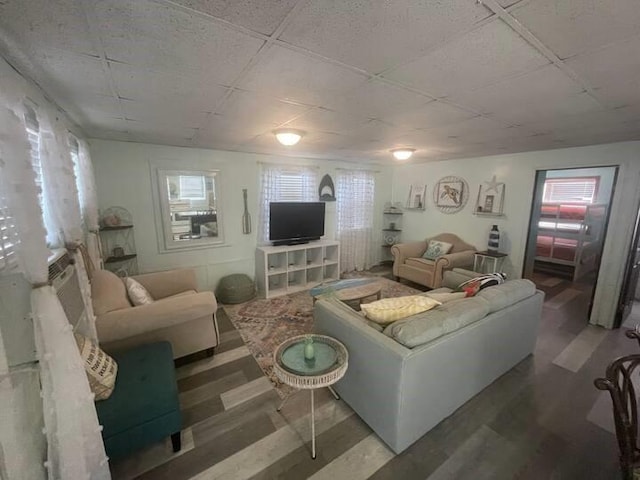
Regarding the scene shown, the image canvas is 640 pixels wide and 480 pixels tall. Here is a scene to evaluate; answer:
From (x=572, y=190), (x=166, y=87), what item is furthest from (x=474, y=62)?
(x=572, y=190)

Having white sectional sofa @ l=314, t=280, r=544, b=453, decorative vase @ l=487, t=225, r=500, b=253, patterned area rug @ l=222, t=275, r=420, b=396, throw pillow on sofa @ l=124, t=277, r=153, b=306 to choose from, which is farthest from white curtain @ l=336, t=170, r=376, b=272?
throw pillow on sofa @ l=124, t=277, r=153, b=306

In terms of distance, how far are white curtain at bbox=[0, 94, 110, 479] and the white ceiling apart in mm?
479

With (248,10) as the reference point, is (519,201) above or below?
below

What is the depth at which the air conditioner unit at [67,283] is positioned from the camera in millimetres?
1381

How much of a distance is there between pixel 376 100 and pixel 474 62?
2.02ft

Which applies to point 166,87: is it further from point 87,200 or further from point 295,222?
point 295,222

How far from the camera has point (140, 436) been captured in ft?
4.58

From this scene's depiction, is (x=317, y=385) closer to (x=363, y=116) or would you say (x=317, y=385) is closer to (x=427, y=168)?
(x=363, y=116)

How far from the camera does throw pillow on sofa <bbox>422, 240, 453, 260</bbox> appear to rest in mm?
4367

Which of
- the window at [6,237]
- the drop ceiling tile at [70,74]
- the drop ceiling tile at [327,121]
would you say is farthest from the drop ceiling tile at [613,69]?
the window at [6,237]

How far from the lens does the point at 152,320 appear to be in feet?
6.49

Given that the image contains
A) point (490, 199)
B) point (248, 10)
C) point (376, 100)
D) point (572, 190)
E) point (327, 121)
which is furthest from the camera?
point (572, 190)

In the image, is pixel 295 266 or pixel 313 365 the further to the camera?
pixel 295 266

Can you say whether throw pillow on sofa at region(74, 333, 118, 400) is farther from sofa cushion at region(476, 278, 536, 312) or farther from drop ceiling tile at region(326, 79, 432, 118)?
sofa cushion at region(476, 278, 536, 312)
